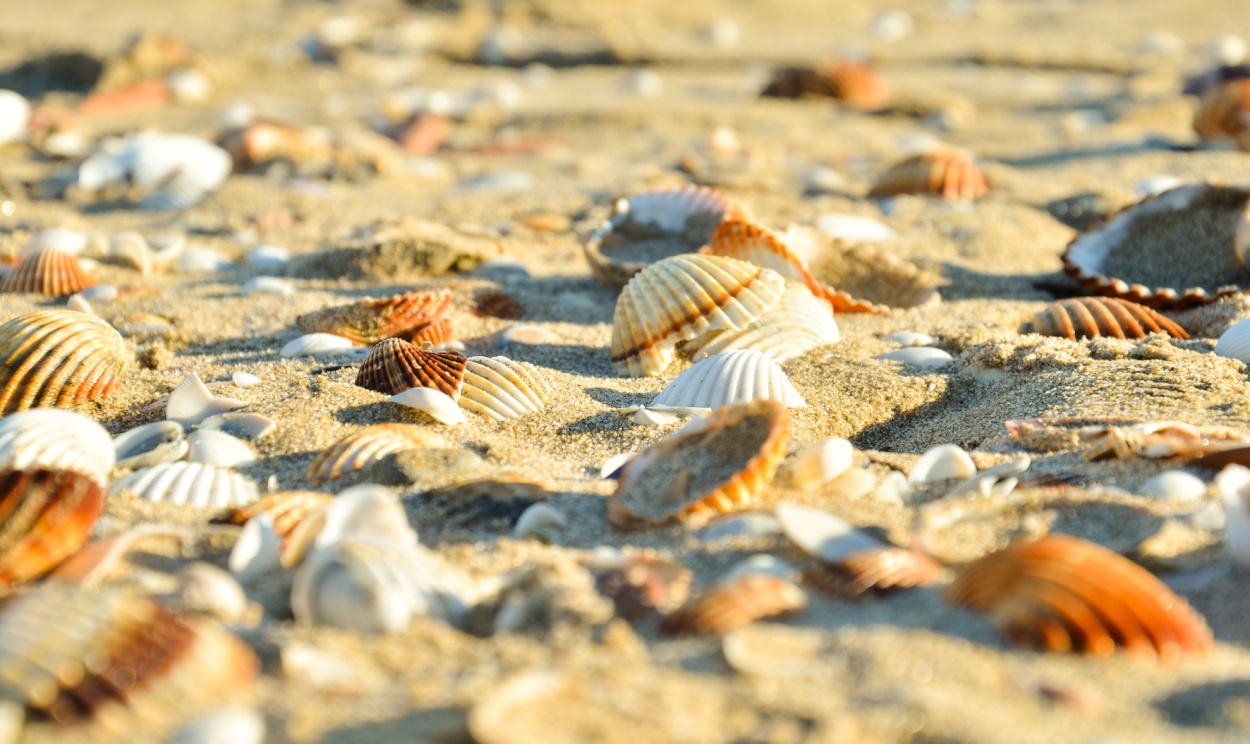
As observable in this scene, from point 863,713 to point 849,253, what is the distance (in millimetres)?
2724

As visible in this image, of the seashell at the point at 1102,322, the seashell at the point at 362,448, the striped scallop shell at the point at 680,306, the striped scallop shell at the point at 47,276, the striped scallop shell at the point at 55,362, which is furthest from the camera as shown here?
the striped scallop shell at the point at 47,276

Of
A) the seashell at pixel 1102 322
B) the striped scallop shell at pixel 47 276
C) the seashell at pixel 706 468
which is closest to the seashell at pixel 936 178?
the seashell at pixel 1102 322

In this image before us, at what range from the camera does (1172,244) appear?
4055 mm

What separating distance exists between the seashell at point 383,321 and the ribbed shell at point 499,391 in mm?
466

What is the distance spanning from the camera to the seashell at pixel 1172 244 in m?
3.95

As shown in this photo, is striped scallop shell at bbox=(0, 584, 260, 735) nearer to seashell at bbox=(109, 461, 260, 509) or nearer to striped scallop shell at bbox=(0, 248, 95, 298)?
seashell at bbox=(109, 461, 260, 509)

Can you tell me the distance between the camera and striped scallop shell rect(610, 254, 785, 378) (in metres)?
3.20

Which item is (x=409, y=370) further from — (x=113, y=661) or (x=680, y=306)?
(x=113, y=661)

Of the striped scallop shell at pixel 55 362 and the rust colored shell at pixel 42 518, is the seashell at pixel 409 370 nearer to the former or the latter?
the striped scallop shell at pixel 55 362

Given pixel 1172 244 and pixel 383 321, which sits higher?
pixel 1172 244

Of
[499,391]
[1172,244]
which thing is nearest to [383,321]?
[499,391]

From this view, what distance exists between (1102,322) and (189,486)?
8.11 feet

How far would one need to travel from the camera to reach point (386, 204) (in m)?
5.26

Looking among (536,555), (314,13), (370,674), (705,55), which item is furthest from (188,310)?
(314,13)
